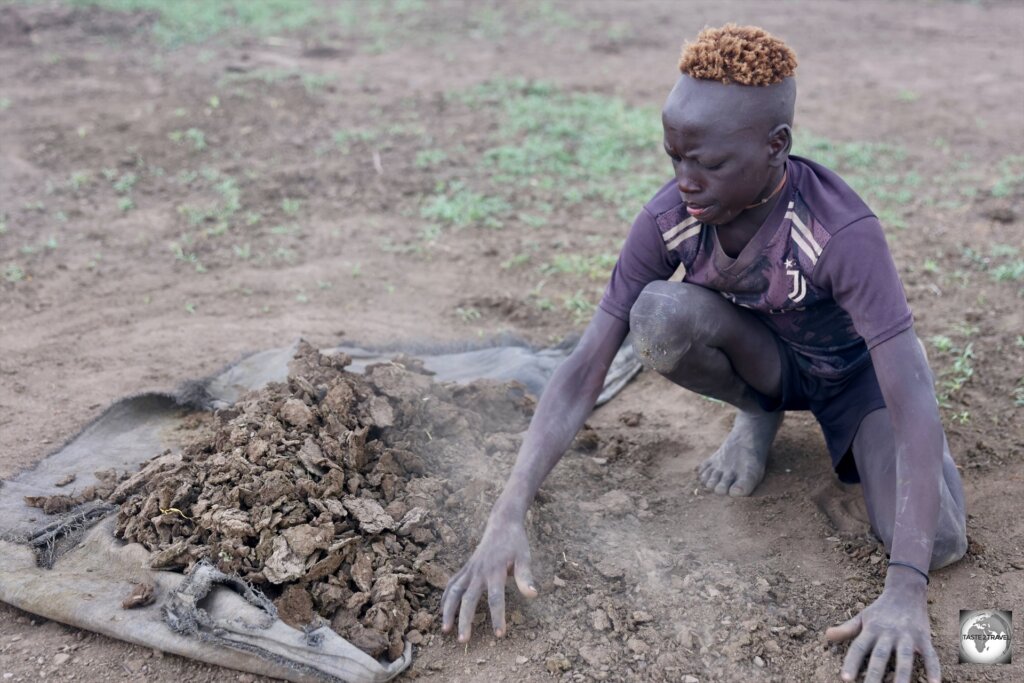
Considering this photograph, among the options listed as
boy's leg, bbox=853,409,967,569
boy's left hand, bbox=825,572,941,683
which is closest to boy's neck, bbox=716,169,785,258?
boy's leg, bbox=853,409,967,569

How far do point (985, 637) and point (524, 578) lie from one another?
3.63 ft

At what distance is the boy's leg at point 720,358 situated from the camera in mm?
2523

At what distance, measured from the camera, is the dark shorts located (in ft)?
8.63

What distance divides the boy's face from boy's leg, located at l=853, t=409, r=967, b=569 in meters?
0.74

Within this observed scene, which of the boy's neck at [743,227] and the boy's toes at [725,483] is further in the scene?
the boy's toes at [725,483]

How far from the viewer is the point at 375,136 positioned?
6.02 metres

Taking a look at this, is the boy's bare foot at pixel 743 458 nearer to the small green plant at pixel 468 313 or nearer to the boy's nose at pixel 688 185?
the boy's nose at pixel 688 185

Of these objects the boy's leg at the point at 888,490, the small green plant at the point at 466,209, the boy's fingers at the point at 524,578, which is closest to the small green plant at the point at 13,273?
the small green plant at the point at 466,209

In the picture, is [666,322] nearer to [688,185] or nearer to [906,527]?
[688,185]

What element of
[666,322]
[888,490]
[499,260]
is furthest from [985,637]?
[499,260]

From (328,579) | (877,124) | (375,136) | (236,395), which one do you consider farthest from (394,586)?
(877,124)

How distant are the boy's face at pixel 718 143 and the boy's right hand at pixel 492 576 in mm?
906

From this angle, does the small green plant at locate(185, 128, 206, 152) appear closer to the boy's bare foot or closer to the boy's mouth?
the boy's bare foot

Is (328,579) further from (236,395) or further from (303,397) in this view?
(236,395)
